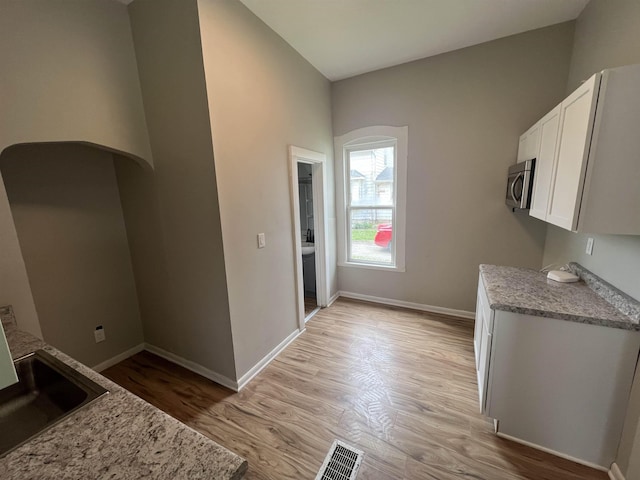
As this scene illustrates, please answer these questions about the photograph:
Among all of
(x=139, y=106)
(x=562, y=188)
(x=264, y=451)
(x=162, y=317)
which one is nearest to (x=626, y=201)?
(x=562, y=188)

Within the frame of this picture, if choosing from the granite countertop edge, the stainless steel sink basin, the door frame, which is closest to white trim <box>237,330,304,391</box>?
the door frame

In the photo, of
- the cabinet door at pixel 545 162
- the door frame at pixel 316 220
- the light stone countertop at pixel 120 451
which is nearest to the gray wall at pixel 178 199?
the door frame at pixel 316 220

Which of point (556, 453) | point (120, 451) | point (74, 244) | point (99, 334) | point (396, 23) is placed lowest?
point (556, 453)

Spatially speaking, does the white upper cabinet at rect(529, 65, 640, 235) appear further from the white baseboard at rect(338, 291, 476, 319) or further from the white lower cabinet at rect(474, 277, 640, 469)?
the white baseboard at rect(338, 291, 476, 319)

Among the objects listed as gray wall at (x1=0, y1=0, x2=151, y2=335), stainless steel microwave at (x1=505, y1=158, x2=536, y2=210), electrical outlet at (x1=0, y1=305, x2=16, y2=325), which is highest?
gray wall at (x1=0, y1=0, x2=151, y2=335)

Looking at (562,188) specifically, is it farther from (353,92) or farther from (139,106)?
(139,106)

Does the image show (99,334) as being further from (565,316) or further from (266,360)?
(565,316)

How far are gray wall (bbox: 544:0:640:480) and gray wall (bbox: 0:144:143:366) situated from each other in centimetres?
387

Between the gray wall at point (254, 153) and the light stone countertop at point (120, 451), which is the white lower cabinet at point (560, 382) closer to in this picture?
the light stone countertop at point (120, 451)

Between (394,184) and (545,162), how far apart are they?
5.46 ft

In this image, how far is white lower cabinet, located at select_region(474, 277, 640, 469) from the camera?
1.42m

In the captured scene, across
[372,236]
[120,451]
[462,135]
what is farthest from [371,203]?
[120,451]

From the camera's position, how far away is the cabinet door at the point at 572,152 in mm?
1316

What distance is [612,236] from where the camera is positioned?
5.27 feet
